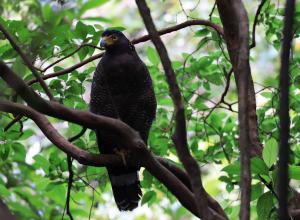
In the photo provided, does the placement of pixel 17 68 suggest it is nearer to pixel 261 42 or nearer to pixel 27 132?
pixel 27 132

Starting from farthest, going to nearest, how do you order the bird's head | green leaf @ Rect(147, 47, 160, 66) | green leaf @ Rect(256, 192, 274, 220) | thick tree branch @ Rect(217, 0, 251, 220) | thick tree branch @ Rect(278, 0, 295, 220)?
green leaf @ Rect(147, 47, 160, 66) < the bird's head < green leaf @ Rect(256, 192, 274, 220) < thick tree branch @ Rect(217, 0, 251, 220) < thick tree branch @ Rect(278, 0, 295, 220)

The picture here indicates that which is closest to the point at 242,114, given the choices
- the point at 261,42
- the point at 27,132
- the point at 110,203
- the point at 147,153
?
the point at 147,153

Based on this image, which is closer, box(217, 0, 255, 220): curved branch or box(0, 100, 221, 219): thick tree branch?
box(217, 0, 255, 220): curved branch

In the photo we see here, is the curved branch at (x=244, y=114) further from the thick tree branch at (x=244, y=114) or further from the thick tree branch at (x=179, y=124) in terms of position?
the thick tree branch at (x=179, y=124)

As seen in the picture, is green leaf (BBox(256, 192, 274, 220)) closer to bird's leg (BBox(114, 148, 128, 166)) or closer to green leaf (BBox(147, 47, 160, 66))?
bird's leg (BBox(114, 148, 128, 166))

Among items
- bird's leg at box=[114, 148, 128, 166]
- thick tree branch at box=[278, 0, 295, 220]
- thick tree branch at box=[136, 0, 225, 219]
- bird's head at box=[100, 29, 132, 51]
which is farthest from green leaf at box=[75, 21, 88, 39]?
thick tree branch at box=[278, 0, 295, 220]

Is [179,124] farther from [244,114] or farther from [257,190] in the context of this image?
[257,190]

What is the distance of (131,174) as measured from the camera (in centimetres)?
445

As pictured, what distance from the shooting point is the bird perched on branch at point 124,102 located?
14.3 feet

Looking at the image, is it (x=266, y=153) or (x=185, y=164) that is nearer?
(x=185, y=164)

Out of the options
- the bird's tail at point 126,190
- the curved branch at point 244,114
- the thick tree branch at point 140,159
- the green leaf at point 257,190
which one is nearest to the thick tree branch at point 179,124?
the curved branch at point 244,114

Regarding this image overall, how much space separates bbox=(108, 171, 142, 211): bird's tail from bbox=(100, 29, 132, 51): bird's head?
95 centimetres

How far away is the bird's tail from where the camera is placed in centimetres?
435

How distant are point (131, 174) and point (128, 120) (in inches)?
15.6
